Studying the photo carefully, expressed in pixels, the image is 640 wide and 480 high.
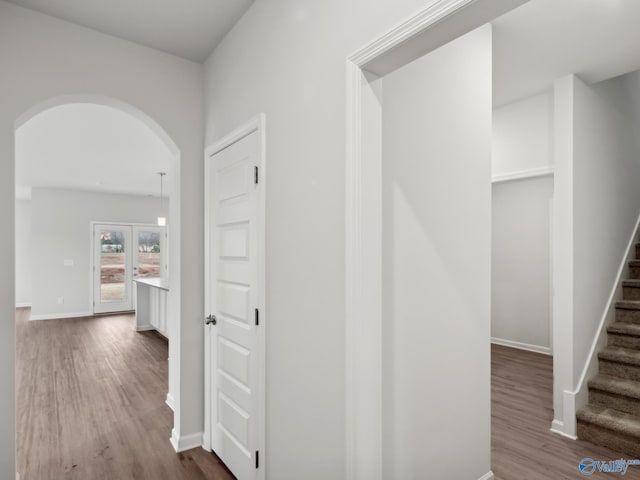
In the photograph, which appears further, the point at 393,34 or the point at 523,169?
the point at 523,169

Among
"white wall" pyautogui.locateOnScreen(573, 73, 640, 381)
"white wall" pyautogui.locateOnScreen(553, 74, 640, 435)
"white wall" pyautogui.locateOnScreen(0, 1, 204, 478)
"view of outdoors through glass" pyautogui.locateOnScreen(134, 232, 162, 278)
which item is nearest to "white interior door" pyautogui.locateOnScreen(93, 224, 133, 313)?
"view of outdoors through glass" pyautogui.locateOnScreen(134, 232, 162, 278)

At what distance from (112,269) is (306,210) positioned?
852 centimetres

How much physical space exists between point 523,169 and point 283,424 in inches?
154

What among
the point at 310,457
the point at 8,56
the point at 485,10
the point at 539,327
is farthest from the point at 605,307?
the point at 8,56

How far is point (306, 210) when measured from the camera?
1.65 meters

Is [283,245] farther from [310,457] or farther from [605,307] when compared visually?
[605,307]

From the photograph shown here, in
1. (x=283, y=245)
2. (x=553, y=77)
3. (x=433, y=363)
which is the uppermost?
(x=553, y=77)

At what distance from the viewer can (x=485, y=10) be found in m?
1.02

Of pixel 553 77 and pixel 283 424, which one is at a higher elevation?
pixel 553 77

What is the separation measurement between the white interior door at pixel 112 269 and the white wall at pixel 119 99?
272 inches

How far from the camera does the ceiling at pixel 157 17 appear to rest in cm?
209

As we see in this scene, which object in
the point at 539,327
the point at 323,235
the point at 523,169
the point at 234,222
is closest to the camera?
the point at 323,235

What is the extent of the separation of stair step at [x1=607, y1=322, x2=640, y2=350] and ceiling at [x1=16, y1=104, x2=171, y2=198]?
475 centimetres

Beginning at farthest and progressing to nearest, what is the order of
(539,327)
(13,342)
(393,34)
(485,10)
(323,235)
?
1. (539,327)
2. (13,342)
3. (323,235)
4. (393,34)
5. (485,10)
